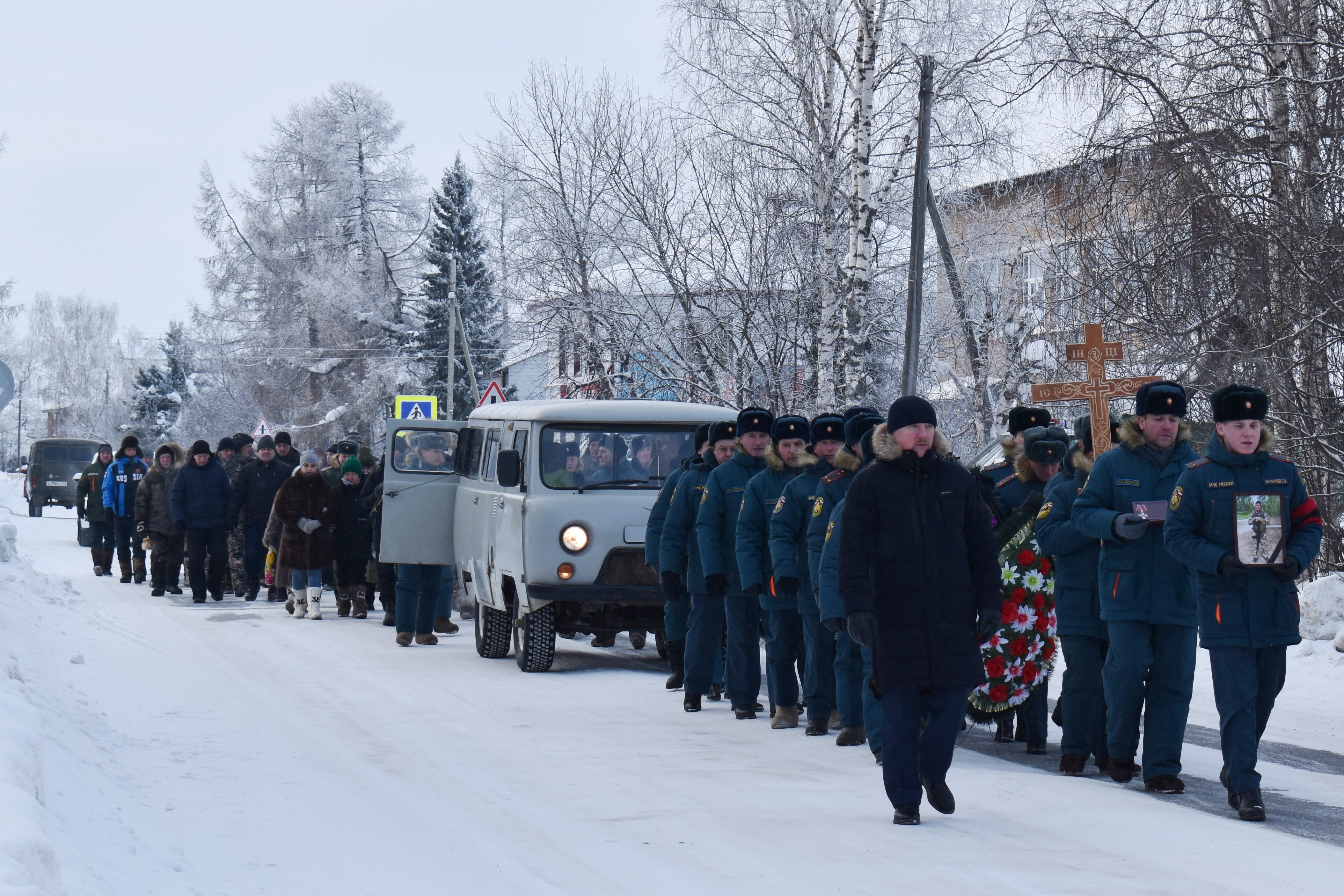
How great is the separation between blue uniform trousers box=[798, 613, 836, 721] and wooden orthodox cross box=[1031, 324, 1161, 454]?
3399 mm

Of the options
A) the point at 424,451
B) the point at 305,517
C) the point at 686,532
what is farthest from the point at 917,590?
the point at 305,517

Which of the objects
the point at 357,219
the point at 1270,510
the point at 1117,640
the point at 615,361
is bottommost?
the point at 1117,640

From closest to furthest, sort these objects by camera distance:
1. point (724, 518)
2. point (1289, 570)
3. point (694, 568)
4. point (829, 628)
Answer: point (1289, 570)
point (829, 628)
point (724, 518)
point (694, 568)

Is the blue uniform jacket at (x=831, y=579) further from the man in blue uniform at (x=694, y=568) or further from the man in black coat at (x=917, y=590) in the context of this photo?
the man in blue uniform at (x=694, y=568)

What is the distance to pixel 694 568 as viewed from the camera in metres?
10.5

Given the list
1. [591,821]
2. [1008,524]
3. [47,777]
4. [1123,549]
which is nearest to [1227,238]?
[1008,524]

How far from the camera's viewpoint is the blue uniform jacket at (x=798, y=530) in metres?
8.98

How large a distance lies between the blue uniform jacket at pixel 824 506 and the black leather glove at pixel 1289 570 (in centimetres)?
233

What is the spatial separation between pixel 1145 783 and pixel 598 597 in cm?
523

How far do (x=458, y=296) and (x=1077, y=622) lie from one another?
148ft

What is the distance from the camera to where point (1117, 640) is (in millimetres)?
7504

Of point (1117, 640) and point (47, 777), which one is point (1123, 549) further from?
point (47, 777)

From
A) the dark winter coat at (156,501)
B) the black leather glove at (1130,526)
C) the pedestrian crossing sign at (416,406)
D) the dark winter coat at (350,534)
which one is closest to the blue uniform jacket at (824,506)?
the black leather glove at (1130,526)

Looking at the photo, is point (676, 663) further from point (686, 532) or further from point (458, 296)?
point (458, 296)
